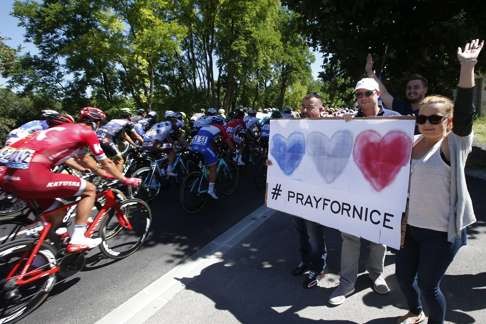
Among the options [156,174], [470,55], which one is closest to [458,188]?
[470,55]

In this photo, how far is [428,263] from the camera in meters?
2.63

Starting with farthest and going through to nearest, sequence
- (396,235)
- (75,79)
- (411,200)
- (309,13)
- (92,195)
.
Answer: (75,79) → (309,13) → (92,195) → (396,235) → (411,200)

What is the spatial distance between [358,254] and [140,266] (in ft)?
8.90

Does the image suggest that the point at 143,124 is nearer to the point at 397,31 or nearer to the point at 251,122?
the point at 251,122

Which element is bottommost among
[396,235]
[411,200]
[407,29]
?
[396,235]

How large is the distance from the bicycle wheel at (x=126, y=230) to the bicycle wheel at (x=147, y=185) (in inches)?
77.0

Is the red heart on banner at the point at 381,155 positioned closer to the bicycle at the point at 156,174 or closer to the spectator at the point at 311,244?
the spectator at the point at 311,244

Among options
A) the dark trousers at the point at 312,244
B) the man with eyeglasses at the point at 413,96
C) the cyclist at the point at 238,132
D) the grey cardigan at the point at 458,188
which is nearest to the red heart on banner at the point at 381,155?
the grey cardigan at the point at 458,188

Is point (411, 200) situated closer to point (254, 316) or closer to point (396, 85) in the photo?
point (254, 316)

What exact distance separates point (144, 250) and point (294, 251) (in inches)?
84.5

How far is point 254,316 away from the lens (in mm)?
3385

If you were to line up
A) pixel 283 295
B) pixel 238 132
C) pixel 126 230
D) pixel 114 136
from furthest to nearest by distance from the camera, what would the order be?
pixel 238 132, pixel 114 136, pixel 126 230, pixel 283 295

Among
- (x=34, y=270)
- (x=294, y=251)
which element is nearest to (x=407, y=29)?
(x=294, y=251)

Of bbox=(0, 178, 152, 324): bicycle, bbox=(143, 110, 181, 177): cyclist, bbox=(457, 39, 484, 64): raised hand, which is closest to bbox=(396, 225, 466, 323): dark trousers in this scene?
bbox=(457, 39, 484, 64): raised hand
